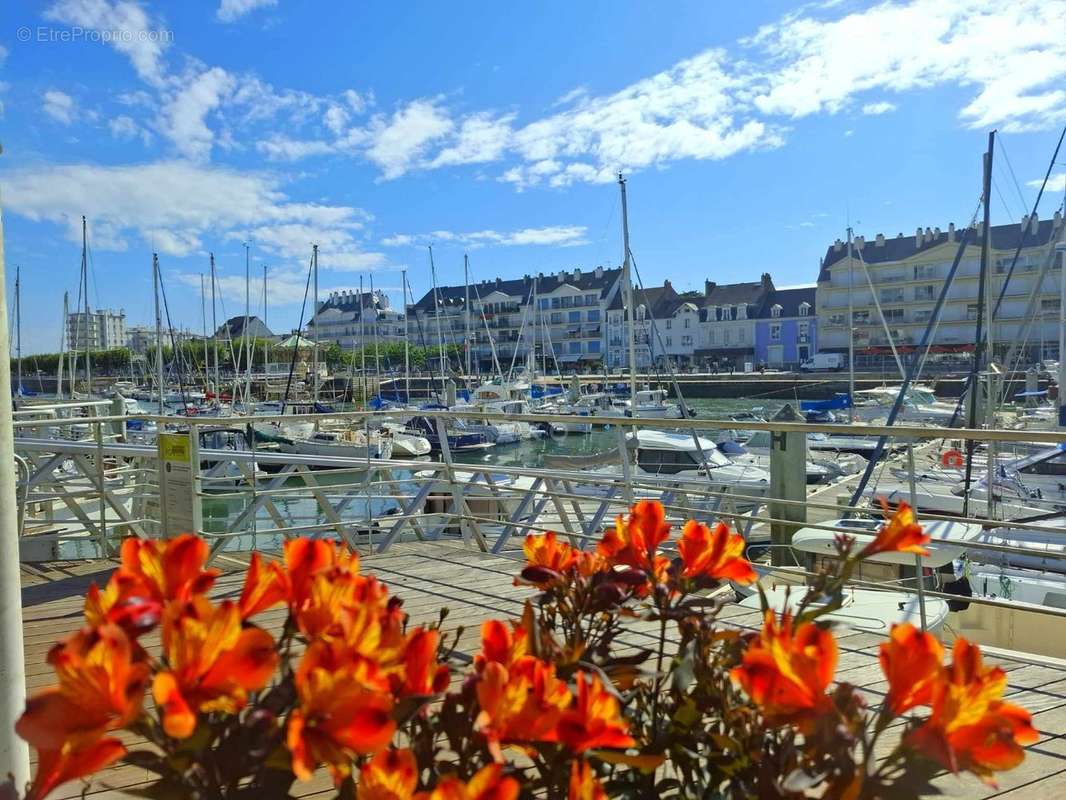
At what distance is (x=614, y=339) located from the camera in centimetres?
7212

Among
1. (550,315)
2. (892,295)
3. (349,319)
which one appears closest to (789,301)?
(892,295)

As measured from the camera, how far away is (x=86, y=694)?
66cm

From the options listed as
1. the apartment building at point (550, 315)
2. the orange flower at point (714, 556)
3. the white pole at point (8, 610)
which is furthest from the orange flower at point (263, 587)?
the apartment building at point (550, 315)

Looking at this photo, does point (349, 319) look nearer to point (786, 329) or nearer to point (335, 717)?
point (786, 329)

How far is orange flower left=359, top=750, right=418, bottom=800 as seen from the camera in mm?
707

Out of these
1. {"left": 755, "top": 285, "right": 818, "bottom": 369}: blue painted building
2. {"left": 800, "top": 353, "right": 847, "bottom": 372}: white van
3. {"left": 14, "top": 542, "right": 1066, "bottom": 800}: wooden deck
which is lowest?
{"left": 14, "top": 542, "right": 1066, "bottom": 800}: wooden deck

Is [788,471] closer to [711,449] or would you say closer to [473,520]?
[473,520]

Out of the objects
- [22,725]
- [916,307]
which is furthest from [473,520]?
[916,307]

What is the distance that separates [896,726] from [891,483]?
15602 mm

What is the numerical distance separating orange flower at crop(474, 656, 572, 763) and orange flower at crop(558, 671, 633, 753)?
0.01 meters

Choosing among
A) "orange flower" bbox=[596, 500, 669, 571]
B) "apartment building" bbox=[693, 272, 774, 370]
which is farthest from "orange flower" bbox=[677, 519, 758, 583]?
"apartment building" bbox=[693, 272, 774, 370]

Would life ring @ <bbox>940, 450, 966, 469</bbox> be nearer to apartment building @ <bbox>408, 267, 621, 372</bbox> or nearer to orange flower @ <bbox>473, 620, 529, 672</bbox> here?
orange flower @ <bbox>473, 620, 529, 672</bbox>

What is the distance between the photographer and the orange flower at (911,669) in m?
0.76

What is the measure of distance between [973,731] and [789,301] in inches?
2744
